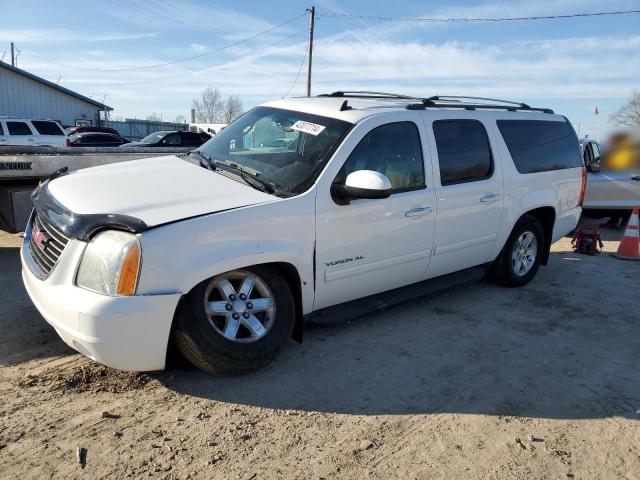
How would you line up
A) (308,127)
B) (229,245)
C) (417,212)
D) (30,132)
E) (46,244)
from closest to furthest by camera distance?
(229,245), (46,244), (308,127), (417,212), (30,132)

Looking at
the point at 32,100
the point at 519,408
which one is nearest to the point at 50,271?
the point at 519,408

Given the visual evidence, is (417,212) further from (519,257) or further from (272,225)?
(519,257)

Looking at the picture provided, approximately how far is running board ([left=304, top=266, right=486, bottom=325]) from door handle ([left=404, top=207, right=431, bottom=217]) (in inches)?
27.0

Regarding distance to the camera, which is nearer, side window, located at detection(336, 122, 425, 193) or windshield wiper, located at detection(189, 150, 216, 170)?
side window, located at detection(336, 122, 425, 193)

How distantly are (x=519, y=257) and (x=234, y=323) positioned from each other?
3.67m

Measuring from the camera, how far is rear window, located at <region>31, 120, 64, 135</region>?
19047mm

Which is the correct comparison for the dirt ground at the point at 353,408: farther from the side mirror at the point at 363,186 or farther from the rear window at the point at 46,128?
the rear window at the point at 46,128

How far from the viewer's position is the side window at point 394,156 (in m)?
4.02

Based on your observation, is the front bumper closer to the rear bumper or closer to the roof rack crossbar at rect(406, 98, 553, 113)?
the roof rack crossbar at rect(406, 98, 553, 113)

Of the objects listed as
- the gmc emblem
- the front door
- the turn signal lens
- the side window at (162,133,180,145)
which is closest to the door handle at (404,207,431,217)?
the front door

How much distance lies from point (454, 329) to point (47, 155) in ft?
15.0

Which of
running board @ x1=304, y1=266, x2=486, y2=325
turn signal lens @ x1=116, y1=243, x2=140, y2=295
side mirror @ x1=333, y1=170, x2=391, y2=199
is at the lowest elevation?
running board @ x1=304, y1=266, x2=486, y2=325

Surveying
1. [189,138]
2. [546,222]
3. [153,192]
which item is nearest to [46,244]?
[153,192]

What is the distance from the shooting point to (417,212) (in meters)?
4.32
